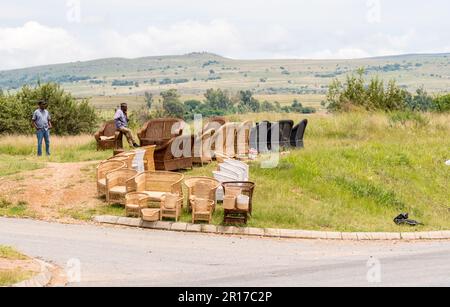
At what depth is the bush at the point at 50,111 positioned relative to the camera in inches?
1793

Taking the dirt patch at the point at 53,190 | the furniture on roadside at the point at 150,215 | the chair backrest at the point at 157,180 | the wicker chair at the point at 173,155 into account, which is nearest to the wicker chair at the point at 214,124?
the wicker chair at the point at 173,155

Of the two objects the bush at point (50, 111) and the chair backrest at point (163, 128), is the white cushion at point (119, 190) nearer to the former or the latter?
the chair backrest at point (163, 128)

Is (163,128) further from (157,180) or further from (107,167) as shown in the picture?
(157,180)

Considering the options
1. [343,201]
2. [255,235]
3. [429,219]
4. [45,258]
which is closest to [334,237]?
[255,235]

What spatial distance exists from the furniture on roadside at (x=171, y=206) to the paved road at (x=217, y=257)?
93cm

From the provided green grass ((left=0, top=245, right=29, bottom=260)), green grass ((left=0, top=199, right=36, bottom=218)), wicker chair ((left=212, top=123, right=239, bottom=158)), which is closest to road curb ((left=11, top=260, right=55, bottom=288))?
green grass ((left=0, top=245, right=29, bottom=260))

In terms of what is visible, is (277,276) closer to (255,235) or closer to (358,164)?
(255,235)

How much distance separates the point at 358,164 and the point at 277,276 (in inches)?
467

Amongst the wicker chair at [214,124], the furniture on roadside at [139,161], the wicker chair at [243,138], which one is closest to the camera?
the furniture on roadside at [139,161]

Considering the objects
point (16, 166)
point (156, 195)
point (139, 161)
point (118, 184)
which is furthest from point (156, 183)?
point (16, 166)

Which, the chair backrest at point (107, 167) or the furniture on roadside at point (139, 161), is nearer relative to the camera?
the chair backrest at point (107, 167)

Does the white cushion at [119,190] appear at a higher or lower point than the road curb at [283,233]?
higher

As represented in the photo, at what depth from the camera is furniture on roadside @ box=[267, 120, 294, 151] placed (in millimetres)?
24016

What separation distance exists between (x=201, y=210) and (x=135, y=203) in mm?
1779
